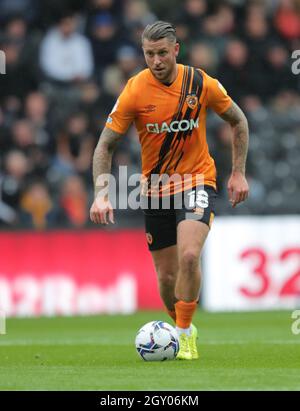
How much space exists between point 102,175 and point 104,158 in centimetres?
15

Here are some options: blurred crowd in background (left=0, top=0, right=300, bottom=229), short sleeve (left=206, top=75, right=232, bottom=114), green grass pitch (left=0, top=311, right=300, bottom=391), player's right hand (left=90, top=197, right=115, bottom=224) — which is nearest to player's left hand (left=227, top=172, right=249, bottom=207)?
short sleeve (left=206, top=75, right=232, bottom=114)

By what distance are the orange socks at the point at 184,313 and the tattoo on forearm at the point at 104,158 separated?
1.11 m

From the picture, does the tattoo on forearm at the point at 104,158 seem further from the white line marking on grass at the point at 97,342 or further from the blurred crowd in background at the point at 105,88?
the blurred crowd in background at the point at 105,88

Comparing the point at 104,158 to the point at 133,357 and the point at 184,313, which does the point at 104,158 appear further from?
the point at 133,357

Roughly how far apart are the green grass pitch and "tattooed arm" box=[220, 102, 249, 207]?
1.30 m

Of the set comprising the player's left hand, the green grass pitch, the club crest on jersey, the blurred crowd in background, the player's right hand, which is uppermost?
the blurred crowd in background

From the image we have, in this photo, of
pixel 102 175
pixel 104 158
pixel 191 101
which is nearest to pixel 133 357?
pixel 102 175

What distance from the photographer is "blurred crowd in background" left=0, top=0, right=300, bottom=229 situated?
16406mm

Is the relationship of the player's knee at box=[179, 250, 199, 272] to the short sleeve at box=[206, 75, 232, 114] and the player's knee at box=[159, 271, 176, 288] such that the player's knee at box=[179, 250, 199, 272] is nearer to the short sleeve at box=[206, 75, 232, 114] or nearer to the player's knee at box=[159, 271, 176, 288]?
the player's knee at box=[159, 271, 176, 288]

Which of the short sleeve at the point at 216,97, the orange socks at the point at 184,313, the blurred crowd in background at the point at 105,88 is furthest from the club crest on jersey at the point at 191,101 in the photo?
the blurred crowd in background at the point at 105,88

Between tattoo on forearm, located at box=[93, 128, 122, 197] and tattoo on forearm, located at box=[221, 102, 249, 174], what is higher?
tattoo on forearm, located at box=[221, 102, 249, 174]

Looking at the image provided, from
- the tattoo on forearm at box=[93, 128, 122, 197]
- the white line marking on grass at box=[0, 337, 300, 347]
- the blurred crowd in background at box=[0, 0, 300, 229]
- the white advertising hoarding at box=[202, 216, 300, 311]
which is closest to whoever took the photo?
the tattoo on forearm at box=[93, 128, 122, 197]

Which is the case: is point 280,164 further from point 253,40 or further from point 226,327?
point 226,327

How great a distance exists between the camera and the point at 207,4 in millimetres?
18812
